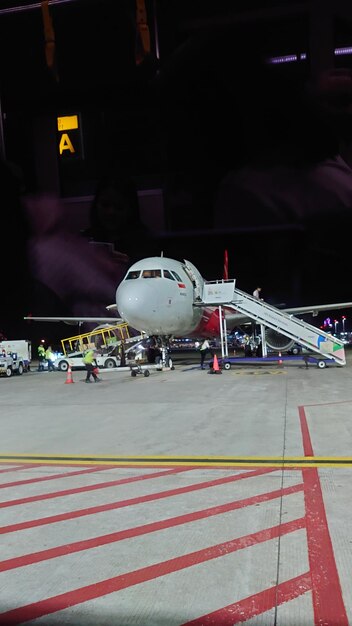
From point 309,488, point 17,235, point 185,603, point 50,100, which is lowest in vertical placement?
point 309,488

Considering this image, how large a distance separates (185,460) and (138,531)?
241 cm

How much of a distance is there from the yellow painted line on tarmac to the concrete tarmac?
2 centimetres

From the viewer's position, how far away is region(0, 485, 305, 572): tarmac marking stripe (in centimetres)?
373

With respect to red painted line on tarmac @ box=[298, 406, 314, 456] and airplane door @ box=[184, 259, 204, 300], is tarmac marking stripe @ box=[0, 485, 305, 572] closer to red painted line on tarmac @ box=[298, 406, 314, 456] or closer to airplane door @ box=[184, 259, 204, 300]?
red painted line on tarmac @ box=[298, 406, 314, 456]

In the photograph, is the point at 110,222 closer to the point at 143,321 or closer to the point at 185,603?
the point at 143,321

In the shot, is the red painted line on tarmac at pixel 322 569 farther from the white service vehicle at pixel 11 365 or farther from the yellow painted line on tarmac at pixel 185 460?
the white service vehicle at pixel 11 365

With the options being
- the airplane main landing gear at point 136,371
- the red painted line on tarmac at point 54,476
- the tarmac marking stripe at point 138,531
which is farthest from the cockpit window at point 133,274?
the tarmac marking stripe at point 138,531

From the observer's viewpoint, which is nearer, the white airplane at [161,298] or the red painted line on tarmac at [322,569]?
the red painted line on tarmac at [322,569]

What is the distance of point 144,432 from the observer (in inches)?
336

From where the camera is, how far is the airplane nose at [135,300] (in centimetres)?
1864

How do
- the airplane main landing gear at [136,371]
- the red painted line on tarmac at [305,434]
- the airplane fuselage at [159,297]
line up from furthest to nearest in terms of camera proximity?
the airplane main landing gear at [136,371] → the airplane fuselage at [159,297] → the red painted line on tarmac at [305,434]

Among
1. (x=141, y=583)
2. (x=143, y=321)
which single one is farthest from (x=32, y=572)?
(x=143, y=321)

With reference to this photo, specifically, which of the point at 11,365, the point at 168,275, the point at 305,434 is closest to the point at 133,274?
the point at 168,275

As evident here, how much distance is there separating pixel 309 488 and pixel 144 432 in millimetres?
3962
